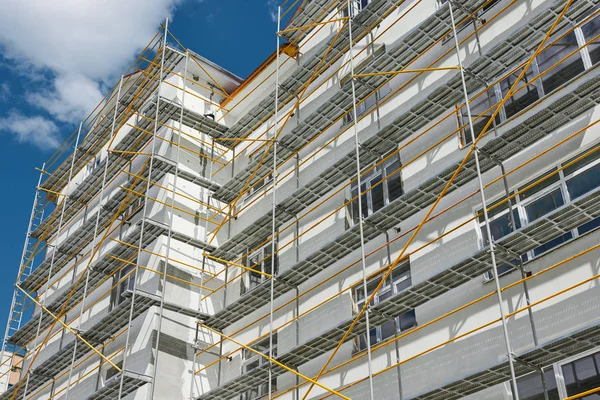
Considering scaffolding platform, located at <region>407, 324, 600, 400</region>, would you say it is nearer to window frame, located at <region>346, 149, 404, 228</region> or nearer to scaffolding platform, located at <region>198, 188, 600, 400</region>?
scaffolding platform, located at <region>198, 188, 600, 400</region>

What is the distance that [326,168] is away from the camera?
14.0 m

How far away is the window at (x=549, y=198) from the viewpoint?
32.0 ft

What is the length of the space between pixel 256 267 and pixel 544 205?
681 cm

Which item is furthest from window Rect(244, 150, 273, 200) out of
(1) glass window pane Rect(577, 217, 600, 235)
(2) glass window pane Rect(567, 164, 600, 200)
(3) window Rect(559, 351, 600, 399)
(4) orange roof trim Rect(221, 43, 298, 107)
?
(3) window Rect(559, 351, 600, 399)

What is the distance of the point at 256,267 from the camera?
15.6m

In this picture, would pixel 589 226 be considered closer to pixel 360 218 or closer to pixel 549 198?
pixel 549 198

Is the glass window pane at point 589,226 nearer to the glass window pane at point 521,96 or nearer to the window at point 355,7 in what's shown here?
the glass window pane at point 521,96

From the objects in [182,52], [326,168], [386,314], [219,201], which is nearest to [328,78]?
[326,168]

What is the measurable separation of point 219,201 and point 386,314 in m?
7.13

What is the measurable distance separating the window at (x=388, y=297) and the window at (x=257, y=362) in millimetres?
2102

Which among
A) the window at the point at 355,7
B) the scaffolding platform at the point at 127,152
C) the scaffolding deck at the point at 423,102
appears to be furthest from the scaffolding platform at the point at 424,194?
the window at the point at 355,7

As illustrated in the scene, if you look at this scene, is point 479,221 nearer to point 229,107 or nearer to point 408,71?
point 408,71

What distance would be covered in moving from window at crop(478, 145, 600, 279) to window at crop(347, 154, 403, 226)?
7.31ft

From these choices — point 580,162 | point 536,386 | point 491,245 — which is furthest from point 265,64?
point 536,386
